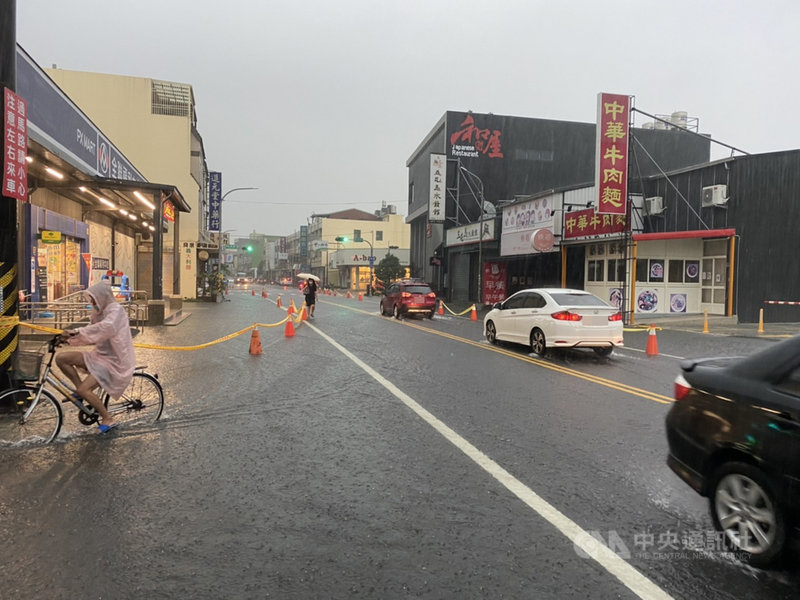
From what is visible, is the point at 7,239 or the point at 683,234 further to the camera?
the point at 683,234

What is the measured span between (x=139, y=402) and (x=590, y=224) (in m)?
22.0

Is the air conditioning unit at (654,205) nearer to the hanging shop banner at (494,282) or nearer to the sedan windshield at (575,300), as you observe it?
the sedan windshield at (575,300)

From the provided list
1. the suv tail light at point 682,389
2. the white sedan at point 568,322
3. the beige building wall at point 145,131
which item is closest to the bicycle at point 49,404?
the suv tail light at point 682,389

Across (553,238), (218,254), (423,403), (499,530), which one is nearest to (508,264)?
(553,238)

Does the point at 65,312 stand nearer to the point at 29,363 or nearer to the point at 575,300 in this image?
the point at 29,363

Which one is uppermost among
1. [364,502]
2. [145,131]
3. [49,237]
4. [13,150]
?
[145,131]

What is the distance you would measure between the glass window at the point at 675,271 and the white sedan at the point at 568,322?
13306 millimetres

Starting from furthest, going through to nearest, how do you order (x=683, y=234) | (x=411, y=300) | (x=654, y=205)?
(x=411, y=300)
(x=654, y=205)
(x=683, y=234)

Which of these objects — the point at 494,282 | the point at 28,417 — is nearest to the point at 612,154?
the point at 494,282

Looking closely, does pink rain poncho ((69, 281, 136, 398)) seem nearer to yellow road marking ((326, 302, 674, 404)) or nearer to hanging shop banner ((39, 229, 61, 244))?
yellow road marking ((326, 302, 674, 404))

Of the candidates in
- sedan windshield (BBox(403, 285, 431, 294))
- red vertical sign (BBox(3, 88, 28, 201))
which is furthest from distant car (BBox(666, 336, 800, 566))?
sedan windshield (BBox(403, 285, 431, 294))

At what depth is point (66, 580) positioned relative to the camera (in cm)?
307

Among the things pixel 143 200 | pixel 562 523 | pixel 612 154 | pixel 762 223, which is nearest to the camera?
pixel 562 523

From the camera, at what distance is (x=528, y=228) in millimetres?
29234
